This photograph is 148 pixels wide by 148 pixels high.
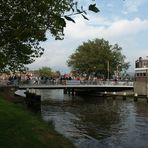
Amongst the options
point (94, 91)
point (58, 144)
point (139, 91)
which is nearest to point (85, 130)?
point (58, 144)

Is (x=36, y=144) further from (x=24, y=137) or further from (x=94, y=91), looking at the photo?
(x=94, y=91)

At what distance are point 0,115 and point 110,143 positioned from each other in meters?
7.22

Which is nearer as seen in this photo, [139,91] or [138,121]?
[138,121]

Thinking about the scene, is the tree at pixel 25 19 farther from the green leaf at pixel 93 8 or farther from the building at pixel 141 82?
the building at pixel 141 82

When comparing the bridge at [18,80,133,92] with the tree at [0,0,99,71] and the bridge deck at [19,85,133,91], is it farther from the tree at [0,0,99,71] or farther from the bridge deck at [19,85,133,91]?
the tree at [0,0,99,71]

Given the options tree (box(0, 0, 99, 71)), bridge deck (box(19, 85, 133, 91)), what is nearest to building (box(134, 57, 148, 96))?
bridge deck (box(19, 85, 133, 91))

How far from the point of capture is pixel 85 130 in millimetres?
32750

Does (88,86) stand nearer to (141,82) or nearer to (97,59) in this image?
(141,82)

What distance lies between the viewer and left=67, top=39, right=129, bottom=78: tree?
128500 millimetres

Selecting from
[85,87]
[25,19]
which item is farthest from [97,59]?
[25,19]

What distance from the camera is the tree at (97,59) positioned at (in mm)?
128500

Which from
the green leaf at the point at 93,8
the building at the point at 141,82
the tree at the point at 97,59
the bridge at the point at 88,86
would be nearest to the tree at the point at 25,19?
the green leaf at the point at 93,8

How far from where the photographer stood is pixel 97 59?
12800 centimetres

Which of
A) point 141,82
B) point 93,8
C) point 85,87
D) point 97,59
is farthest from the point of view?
point 97,59
